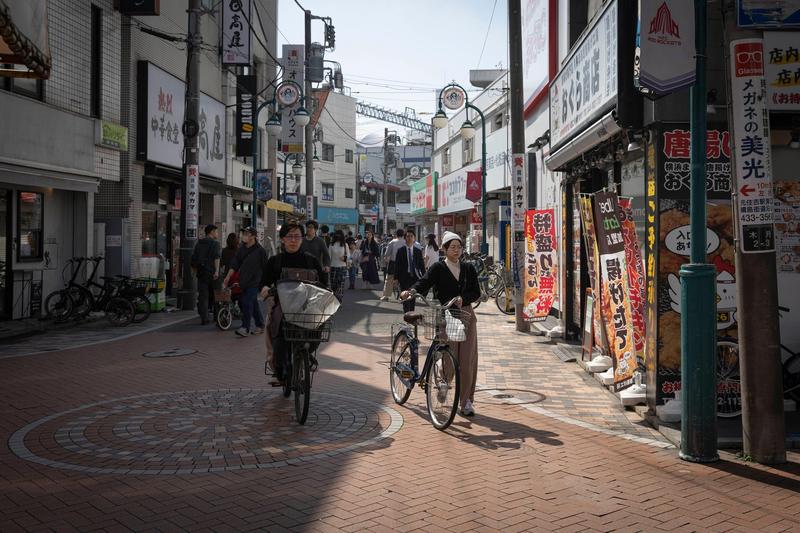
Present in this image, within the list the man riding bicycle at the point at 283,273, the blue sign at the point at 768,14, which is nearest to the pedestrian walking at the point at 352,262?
the man riding bicycle at the point at 283,273

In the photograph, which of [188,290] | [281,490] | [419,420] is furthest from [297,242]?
[188,290]

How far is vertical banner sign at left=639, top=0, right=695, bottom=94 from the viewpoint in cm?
557

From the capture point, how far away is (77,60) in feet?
49.5

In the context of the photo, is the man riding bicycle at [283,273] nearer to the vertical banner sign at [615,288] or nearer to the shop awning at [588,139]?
the vertical banner sign at [615,288]

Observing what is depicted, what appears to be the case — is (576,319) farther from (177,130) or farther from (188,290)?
(177,130)

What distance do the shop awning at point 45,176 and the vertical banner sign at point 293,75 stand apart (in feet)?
51.8

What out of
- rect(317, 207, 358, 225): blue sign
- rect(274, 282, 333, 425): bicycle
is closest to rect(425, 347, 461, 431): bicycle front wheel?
rect(274, 282, 333, 425): bicycle

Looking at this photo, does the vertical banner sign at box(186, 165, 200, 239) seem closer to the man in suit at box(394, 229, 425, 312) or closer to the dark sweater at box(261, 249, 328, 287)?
the man in suit at box(394, 229, 425, 312)

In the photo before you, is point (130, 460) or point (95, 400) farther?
point (95, 400)

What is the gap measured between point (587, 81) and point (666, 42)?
3146 millimetres

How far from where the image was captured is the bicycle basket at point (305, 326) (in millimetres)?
6254

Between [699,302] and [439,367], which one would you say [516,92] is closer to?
[439,367]

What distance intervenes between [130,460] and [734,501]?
14.3ft

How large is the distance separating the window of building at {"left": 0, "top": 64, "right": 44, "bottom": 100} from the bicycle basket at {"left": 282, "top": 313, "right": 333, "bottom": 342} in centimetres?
979
